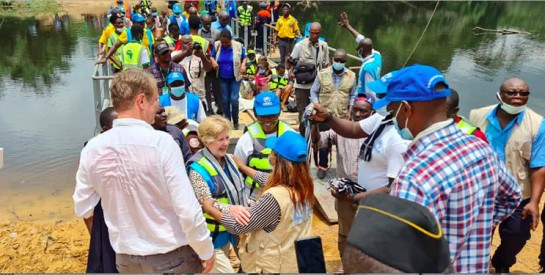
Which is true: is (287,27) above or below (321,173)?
above

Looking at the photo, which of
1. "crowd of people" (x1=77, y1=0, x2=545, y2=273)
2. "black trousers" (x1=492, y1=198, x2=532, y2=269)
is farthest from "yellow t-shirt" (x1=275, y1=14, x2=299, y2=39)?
"black trousers" (x1=492, y1=198, x2=532, y2=269)

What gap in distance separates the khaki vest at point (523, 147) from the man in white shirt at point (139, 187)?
7.69 feet

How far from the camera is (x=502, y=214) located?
2004 millimetres

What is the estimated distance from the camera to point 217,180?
306 centimetres

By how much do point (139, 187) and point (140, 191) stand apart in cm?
2

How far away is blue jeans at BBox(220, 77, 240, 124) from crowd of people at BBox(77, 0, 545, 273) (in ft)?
7.76

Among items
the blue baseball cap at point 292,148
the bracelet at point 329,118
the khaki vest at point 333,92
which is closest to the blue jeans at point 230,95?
the khaki vest at point 333,92

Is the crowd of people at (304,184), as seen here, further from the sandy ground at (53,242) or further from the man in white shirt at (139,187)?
the sandy ground at (53,242)

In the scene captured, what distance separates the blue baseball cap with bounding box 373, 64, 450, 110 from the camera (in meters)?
1.79

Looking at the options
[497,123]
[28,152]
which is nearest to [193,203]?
[497,123]

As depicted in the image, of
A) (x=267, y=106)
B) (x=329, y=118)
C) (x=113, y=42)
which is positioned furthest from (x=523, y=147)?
(x=113, y=42)

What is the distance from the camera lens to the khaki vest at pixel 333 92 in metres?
6.17

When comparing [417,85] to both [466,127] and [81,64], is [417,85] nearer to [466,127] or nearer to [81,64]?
[466,127]

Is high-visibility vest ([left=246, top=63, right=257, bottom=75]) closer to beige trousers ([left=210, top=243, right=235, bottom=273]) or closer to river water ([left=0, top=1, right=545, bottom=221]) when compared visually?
river water ([left=0, top=1, right=545, bottom=221])
